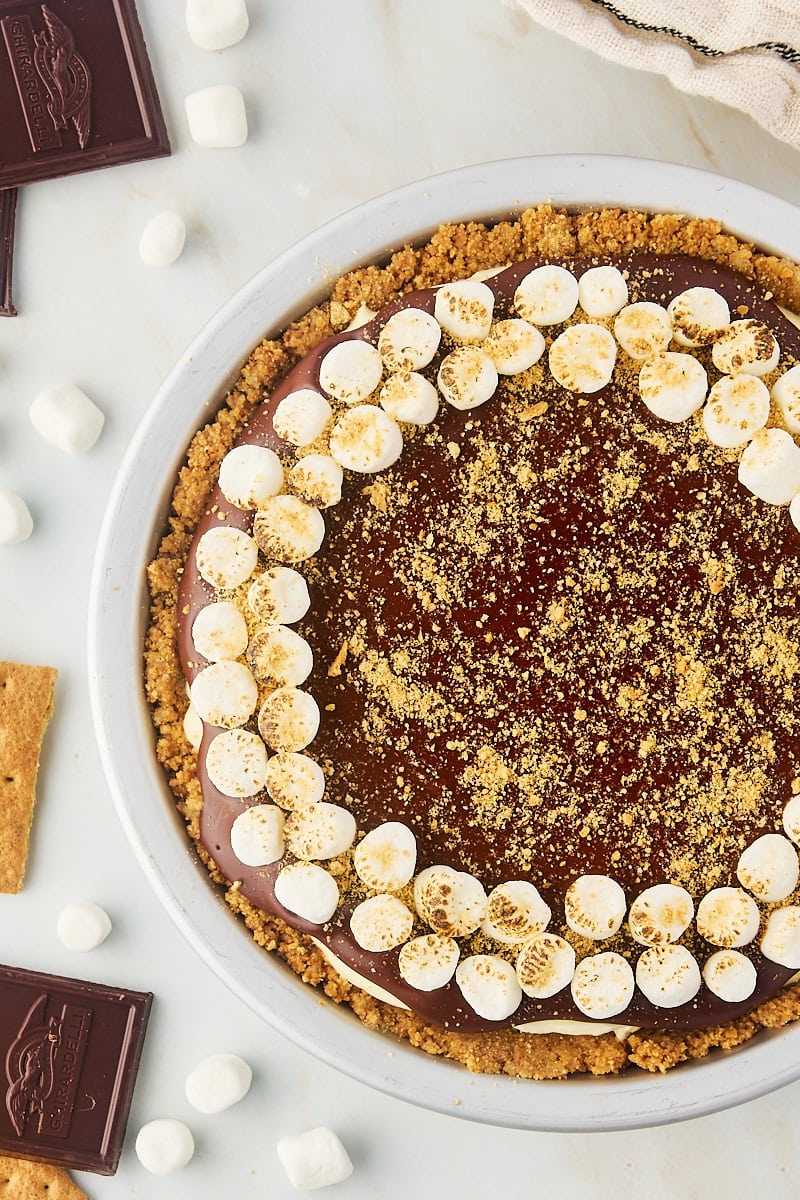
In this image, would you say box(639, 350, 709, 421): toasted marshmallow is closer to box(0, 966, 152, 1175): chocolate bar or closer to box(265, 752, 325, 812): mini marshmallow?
box(265, 752, 325, 812): mini marshmallow

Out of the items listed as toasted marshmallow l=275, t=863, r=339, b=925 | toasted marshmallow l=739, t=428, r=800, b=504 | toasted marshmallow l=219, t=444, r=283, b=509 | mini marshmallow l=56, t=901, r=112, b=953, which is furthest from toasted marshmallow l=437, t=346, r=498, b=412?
mini marshmallow l=56, t=901, r=112, b=953

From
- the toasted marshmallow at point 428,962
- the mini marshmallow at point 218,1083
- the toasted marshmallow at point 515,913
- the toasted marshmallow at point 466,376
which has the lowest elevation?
the mini marshmallow at point 218,1083

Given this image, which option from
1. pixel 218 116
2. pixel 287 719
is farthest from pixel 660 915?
pixel 218 116

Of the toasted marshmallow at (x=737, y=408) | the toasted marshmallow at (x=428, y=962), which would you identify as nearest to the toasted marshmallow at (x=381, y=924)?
the toasted marshmallow at (x=428, y=962)

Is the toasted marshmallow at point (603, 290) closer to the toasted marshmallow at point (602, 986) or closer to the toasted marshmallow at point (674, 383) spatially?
the toasted marshmallow at point (674, 383)

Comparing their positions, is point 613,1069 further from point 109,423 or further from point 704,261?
point 109,423

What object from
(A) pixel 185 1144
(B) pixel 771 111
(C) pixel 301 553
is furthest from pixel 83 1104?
(B) pixel 771 111
